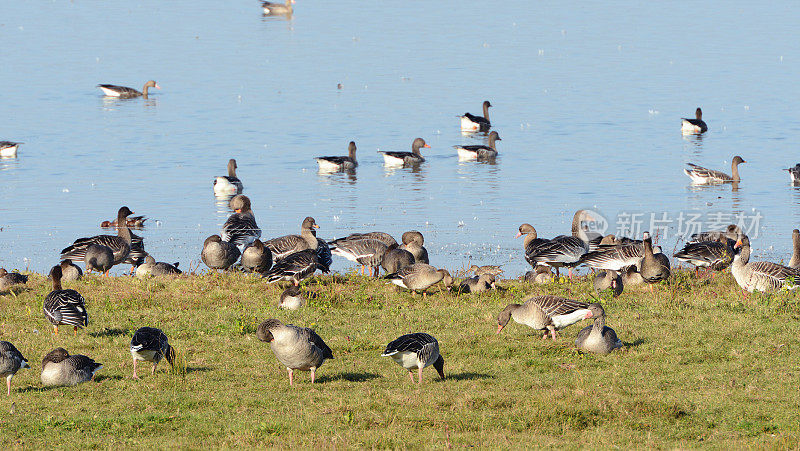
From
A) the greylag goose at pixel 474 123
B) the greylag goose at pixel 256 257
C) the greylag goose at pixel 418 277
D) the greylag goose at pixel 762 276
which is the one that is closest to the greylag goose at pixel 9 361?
the greylag goose at pixel 418 277

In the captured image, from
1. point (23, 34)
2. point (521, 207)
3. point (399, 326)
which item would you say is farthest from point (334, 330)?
point (23, 34)

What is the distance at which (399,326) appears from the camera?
1806 cm

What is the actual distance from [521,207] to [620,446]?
84.2 feet

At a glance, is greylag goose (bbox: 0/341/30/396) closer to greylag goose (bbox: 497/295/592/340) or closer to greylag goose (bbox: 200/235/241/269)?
greylag goose (bbox: 497/295/592/340)

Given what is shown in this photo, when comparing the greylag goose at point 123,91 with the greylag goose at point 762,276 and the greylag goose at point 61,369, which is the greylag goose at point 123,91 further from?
the greylag goose at point 61,369

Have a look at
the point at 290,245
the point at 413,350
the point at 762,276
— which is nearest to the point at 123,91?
the point at 290,245

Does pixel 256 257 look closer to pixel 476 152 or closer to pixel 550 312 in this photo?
pixel 550 312

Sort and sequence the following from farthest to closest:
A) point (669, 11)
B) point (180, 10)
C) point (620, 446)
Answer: point (180, 10) < point (669, 11) < point (620, 446)

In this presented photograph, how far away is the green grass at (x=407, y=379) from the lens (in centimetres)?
1234

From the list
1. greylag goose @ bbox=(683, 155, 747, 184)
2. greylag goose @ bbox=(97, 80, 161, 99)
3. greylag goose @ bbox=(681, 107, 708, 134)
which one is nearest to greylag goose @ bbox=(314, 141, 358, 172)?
greylag goose @ bbox=(683, 155, 747, 184)

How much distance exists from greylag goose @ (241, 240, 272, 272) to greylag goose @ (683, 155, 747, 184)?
78.2ft

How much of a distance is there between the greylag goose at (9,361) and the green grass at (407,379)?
1.07 feet

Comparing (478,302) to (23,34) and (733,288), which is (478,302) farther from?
(23,34)

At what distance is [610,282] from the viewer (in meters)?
21.0
